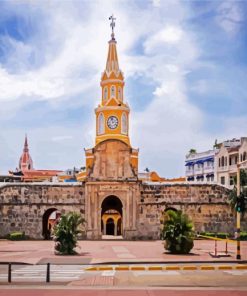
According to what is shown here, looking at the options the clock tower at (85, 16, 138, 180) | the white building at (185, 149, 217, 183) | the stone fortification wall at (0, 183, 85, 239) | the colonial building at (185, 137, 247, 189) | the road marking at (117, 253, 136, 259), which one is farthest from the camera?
the white building at (185, 149, 217, 183)

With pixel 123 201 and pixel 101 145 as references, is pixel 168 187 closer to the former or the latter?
pixel 123 201

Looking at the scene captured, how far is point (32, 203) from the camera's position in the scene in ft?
151

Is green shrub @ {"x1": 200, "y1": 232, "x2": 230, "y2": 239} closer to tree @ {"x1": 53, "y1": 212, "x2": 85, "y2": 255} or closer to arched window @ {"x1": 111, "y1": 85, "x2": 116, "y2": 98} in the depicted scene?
tree @ {"x1": 53, "y1": 212, "x2": 85, "y2": 255}

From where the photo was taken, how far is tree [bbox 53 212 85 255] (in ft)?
96.4

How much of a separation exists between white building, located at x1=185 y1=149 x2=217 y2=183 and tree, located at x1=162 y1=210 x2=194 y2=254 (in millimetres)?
37524

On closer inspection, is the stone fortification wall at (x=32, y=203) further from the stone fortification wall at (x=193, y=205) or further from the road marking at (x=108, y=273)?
the road marking at (x=108, y=273)

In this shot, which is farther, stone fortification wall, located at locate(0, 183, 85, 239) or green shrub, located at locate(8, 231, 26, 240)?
stone fortification wall, located at locate(0, 183, 85, 239)

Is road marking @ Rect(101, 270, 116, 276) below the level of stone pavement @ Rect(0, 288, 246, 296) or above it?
below

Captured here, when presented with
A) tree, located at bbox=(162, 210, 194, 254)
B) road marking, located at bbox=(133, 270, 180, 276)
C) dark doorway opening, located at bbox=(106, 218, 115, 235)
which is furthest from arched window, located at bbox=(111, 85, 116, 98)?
road marking, located at bbox=(133, 270, 180, 276)

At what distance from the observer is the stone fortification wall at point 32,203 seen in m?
45.9

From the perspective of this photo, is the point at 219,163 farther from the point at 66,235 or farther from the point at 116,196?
the point at 66,235

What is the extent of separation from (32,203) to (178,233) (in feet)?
67.5

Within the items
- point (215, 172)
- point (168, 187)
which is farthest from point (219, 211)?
point (215, 172)

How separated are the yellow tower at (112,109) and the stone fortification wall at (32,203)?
16.8 metres
